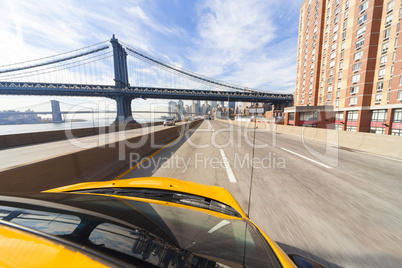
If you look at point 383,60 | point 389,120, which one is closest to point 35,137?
point 389,120

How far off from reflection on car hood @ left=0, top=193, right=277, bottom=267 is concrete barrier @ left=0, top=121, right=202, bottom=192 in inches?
80.7

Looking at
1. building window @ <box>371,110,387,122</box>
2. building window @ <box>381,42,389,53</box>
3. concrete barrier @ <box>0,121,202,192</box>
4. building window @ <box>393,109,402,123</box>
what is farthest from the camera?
building window @ <box>381,42,389,53</box>

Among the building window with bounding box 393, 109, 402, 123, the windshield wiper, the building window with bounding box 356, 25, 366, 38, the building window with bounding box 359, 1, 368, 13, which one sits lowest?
the windshield wiper

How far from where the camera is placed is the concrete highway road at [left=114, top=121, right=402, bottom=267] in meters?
2.21

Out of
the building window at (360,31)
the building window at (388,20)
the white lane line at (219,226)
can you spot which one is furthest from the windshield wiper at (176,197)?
the building window at (360,31)

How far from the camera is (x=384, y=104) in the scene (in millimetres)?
26000

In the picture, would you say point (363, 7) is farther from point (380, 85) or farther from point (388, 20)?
point (380, 85)

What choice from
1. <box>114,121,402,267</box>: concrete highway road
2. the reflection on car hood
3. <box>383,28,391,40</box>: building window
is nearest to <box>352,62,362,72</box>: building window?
<box>383,28,391,40</box>: building window

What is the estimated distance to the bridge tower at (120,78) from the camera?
52.0 metres

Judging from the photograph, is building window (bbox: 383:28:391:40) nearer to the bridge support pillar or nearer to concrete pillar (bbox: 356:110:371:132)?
concrete pillar (bbox: 356:110:371:132)

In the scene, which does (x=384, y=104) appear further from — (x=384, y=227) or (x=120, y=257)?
(x=120, y=257)

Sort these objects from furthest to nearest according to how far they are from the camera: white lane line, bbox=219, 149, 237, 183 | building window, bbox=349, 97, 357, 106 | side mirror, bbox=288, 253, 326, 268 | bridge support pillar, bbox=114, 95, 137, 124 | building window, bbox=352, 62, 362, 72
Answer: bridge support pillar, bbox=114, 95, 137, 124, building window, bbox=349, 97, 357, 106, building window, bbox=352, 62, 362, 72, white lane line, bbox=219, 149, 237, 183, side mirror, bbox=288, 253, 326, 268

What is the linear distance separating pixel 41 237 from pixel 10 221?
1.32 ft

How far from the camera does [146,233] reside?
1099mm
